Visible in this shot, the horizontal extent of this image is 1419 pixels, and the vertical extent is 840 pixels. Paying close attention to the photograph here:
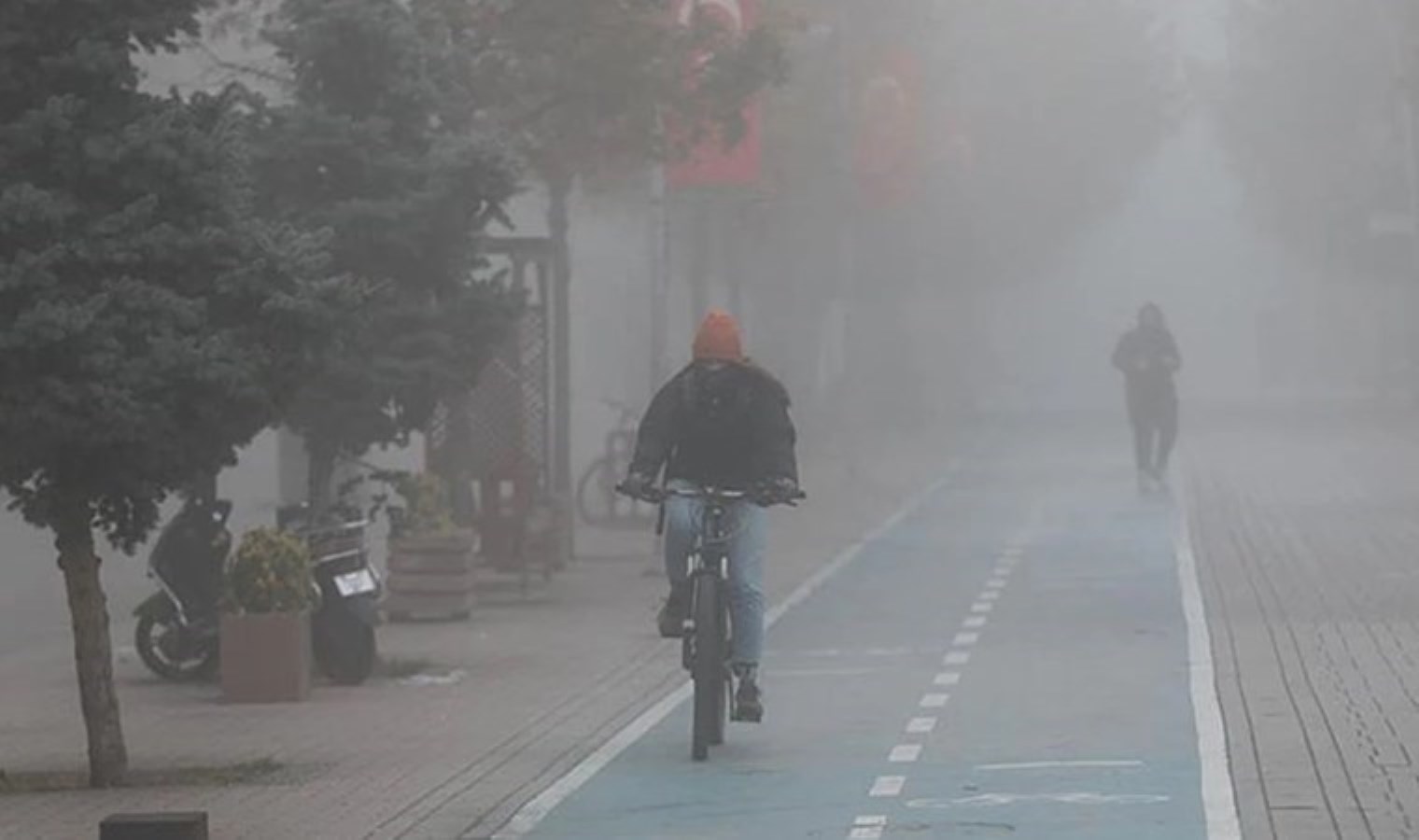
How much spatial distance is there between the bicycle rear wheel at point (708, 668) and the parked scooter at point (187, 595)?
497 centimetres

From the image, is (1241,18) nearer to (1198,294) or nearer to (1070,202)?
(1070,202)

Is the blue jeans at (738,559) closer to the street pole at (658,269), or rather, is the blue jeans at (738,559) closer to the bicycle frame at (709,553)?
the bicycle frame at (709,553)

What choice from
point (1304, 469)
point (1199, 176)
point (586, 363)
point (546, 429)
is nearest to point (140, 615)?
point (546, 429)

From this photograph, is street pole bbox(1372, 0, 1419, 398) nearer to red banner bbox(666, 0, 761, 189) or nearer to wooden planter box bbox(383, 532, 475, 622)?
red banner bbox(666, 0, 761, 189)

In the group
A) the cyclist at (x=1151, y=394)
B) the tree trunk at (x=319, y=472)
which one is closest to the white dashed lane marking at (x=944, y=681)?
the tree trunk at (x=319, y=472)

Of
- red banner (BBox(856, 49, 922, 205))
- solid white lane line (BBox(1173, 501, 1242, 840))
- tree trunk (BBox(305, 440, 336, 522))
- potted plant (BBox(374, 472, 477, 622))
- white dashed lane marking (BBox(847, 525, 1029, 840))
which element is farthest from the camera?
red banner (BBox(856, 49, 922, 205))

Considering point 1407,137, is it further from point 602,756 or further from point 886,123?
point 602,756

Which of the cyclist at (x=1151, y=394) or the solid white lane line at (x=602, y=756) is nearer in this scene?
the solid white lane line at (x=602, y=756)

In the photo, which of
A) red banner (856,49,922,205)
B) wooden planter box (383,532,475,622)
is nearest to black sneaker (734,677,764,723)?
wooden planter box (383,532,475,622)

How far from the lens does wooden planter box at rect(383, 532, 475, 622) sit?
26391mm

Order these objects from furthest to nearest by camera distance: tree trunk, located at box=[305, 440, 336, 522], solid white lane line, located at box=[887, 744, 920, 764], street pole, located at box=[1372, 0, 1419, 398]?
street pole, located at box=[1372, 0, 1419, 398]
tree trunk, located at box=[305, 440, 336, 522]
solid white lane line, located at box=[887, 744, 920, 764]

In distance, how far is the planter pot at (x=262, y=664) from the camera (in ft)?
67.3

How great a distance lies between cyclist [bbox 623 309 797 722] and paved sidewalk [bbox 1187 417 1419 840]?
2.18 m

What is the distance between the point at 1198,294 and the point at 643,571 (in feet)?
442
